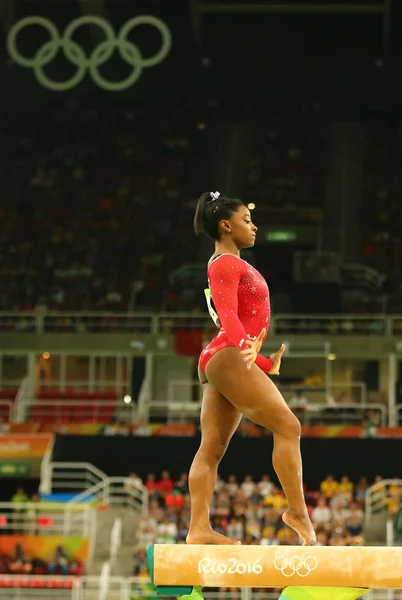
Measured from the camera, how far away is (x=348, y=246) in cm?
2978

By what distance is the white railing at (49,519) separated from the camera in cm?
1881

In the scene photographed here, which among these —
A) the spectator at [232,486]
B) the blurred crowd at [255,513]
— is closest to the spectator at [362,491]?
the blurred crowd at [255,513]

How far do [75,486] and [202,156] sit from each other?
1272cm

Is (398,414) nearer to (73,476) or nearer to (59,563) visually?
(73,476)

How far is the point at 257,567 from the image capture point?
19.2 feet

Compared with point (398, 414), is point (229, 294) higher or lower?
lower

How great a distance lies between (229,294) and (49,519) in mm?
Answer: 13398

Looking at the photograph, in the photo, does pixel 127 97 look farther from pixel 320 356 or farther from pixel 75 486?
pixel 75 486

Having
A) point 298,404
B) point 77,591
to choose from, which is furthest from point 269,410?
point 298,404

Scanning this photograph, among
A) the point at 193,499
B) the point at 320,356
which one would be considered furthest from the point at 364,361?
the point at 193,499

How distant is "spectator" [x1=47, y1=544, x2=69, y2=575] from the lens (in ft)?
58.1

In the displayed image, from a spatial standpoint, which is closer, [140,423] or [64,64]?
[140,423]

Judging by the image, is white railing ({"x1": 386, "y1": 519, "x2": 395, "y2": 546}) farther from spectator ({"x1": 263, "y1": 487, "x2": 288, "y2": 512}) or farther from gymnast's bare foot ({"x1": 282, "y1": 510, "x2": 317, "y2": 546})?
gymnast's bare foot ({"x1": 282, "y1": 510, "x2": 317, "y2": 546})

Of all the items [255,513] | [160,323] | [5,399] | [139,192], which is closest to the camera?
[255,513]
